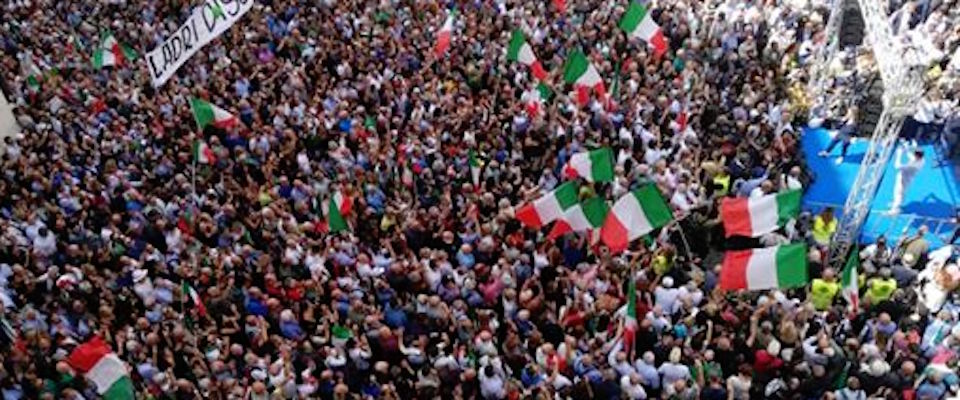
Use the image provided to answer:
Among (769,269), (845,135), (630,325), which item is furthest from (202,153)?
(845,135)

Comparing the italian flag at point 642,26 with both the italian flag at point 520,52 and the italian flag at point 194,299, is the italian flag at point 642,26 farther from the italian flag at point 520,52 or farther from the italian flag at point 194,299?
the italian flag at point 194,299

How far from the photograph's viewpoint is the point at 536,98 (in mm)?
15070

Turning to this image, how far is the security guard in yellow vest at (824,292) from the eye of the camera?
11.1m

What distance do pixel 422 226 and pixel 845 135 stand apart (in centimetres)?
772

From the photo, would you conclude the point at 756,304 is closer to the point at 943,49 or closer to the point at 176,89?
the point at 943,49

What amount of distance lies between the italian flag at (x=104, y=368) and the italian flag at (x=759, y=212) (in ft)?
21.4

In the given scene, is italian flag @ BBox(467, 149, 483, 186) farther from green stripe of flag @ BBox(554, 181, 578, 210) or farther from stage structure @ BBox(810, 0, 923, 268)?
stage structure @ BBox(810, 0, 923, 268)

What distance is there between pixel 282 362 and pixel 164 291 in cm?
217

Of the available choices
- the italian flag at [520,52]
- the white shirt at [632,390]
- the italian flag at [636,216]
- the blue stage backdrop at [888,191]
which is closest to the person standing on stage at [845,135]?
the blue stage backdrop at [888,191]

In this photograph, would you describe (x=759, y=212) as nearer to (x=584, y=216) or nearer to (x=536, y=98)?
(x=584, y=216)

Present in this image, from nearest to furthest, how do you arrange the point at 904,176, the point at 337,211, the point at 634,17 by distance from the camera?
the point at 337,211 < the point at 904,176 < the point at 634,17

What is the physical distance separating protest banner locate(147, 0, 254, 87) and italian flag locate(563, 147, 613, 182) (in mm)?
5495

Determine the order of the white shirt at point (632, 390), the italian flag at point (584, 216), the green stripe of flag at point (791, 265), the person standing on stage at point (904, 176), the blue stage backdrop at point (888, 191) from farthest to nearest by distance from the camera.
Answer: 1. the blue stage backdrop at point (888, 191)
2. the person standing on stage at point (904, 176)
3. the italian flag at point (584, 216)
4. the green stripe of flag at point (791, 265)
5. the white shirt at point (632, 390)

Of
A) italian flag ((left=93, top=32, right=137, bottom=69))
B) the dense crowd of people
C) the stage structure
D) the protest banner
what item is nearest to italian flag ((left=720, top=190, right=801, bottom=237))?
the dense crowd of people
